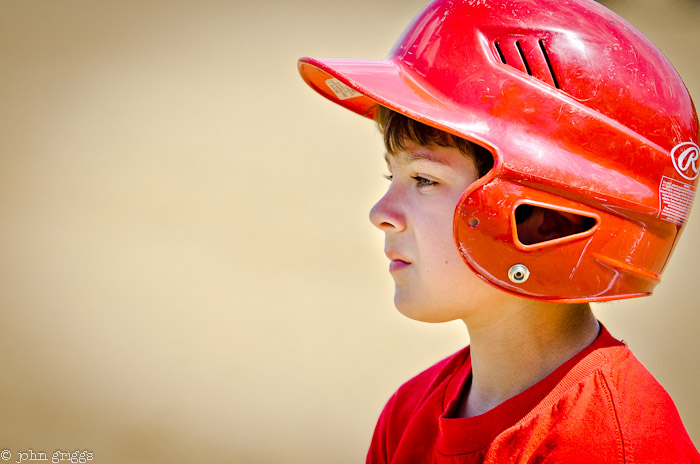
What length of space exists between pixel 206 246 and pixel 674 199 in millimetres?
4399

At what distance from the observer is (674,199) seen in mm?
1654

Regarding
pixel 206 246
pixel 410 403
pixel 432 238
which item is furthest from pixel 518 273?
pixel 206 246

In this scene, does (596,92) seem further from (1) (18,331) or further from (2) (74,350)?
(1) (18,331)

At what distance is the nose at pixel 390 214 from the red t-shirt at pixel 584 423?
0.47 m

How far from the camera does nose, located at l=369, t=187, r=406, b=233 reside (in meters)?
1.76

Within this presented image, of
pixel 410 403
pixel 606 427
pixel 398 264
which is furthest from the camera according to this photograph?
pixel 410 403

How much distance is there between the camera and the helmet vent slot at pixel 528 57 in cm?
160

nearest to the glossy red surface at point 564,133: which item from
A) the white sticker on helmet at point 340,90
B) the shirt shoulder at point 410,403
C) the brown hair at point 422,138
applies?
the brown hair at point 422,138

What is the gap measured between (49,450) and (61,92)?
4.15 meters

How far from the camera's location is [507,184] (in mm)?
1555

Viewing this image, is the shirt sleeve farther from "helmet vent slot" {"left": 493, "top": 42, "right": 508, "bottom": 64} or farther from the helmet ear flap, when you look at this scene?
"helmet vent slot" {"left": 493, "top": 42, "right": 508, "bottom": 64}

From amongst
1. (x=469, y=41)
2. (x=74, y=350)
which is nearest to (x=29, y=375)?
(x=74, y=350)

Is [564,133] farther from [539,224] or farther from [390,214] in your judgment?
[390,214]

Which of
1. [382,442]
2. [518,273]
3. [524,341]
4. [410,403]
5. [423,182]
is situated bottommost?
[382,442]
